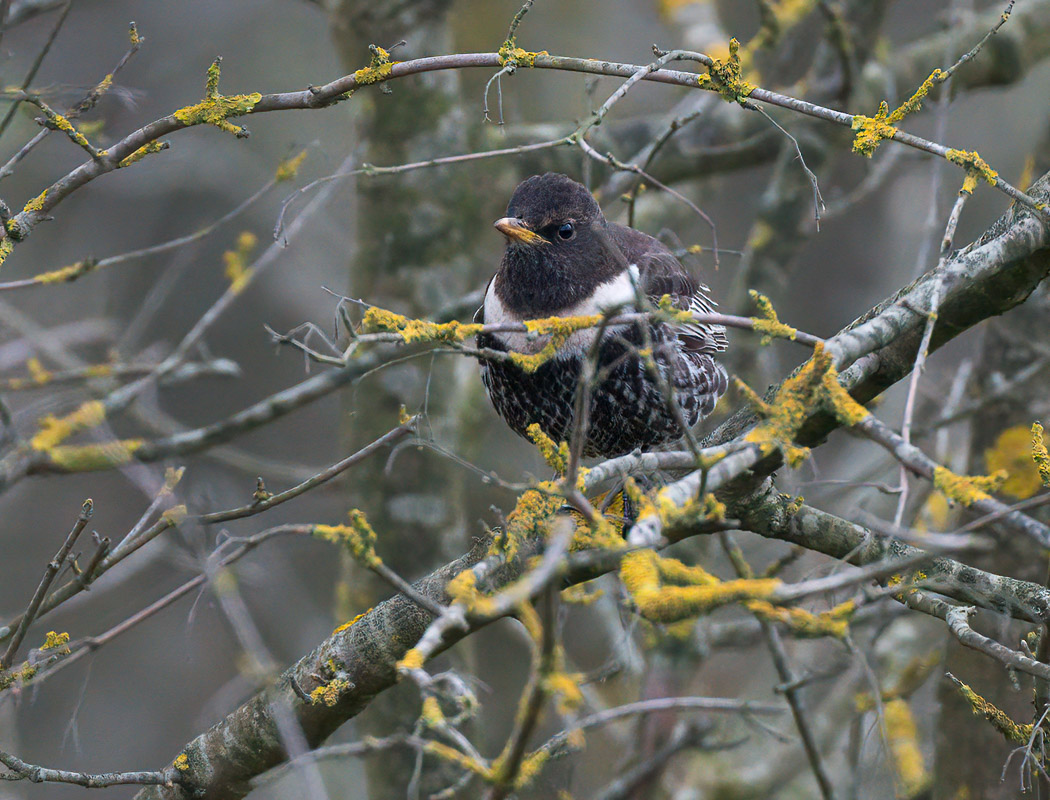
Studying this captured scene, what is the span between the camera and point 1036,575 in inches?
170

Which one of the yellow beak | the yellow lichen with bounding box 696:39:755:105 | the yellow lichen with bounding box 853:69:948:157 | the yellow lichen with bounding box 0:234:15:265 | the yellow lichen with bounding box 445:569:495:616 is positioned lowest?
the yellow lichen with bounding box 445:569:495:616

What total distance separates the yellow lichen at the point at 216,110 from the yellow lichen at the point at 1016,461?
3.25 metres

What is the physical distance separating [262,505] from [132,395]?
810 millimetres

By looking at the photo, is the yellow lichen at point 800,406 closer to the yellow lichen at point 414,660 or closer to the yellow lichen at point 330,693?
the yellow lichen at point 414,660

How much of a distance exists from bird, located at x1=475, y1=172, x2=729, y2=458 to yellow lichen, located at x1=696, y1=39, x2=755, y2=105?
54.1 inches

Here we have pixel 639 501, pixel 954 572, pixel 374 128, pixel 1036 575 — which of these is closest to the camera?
pixel 639 501

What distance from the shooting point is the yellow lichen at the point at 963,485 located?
1.71 meters

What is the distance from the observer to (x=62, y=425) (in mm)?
2574

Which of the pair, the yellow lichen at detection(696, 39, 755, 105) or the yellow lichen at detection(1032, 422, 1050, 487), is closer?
the yellow lichen at detection(1032, 422, 1050, 487)

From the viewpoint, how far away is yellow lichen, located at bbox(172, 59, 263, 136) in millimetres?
2725

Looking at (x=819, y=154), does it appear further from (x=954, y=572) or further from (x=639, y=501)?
(x=639, y=501)

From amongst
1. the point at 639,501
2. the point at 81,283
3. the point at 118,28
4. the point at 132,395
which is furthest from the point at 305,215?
the point at 118,28

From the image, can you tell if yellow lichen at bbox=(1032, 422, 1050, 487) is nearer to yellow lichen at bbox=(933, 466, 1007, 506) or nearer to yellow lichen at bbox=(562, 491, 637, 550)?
yellow lichen at bbox=(933, 466, 1007, 506)

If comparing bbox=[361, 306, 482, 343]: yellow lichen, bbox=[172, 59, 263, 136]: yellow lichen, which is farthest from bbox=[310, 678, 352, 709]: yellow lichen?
bbox=[172, 59, 263, 136]: yellow lichen
